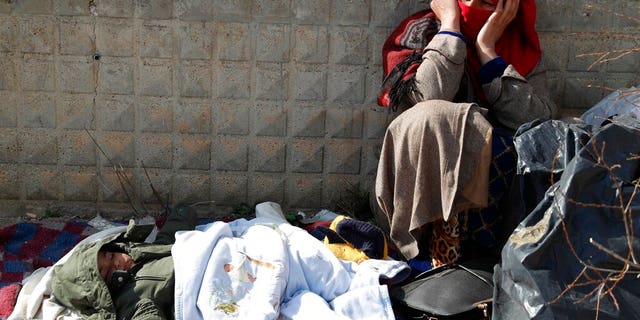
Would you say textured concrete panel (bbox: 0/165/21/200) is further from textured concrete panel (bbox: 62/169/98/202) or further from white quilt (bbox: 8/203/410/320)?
white quilt (bbox: 8/203/410/320)

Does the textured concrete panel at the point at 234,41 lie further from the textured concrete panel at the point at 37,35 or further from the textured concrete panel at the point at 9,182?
the textured concrete panel at the point at 9,182

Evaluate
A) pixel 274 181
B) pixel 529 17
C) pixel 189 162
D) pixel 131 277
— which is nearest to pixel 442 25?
pixel 529 17

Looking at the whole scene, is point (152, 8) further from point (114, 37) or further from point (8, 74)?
point (8, 74)

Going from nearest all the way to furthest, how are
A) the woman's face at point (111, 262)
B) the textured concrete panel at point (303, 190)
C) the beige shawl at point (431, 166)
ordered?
the woman's face at point (111, 262) → the beige shawl at point (431, 166) → the textured concrete panel at point (303, 190)

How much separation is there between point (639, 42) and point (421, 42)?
1301 millimetres

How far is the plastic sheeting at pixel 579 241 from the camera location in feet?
9.66

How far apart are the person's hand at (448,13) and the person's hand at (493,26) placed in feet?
0.51

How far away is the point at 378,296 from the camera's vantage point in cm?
332

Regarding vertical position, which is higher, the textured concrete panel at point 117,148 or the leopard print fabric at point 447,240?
the textured concrete panel at point 117,148

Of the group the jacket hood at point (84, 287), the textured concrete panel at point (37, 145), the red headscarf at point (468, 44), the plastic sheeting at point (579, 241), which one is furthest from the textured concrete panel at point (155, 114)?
the plastic sheeting at point (579, 241)

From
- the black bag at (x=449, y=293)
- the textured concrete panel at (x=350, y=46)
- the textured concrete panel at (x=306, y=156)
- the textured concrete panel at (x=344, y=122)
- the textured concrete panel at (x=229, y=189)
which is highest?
the textured concrete panel at (x=350, y=46)

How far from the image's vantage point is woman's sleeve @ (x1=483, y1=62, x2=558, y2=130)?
12.5 ft

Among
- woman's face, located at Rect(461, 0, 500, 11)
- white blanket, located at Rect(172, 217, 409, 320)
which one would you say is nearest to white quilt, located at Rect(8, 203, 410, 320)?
white blanket, located at Rect(172, 217, 409, 320)

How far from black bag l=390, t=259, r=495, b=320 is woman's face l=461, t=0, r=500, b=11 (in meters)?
1.33
